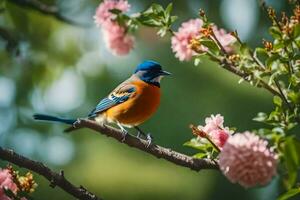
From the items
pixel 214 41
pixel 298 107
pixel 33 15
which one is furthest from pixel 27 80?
pixel 298 107

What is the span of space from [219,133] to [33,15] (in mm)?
3744

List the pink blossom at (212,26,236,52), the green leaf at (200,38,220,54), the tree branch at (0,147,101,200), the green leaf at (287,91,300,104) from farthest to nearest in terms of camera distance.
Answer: the pink blossom at (212,26,236,52), the green leaf at (200,38,220,54), the tree branch at (0,147,101,200), the green leaf at (287,91,300,104)

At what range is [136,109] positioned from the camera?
11.7ft

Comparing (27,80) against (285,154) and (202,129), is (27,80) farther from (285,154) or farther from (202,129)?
(285,154)

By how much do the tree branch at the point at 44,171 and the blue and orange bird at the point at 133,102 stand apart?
135cm

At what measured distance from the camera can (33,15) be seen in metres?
5.59

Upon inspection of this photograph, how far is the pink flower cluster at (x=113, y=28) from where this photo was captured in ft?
9.27

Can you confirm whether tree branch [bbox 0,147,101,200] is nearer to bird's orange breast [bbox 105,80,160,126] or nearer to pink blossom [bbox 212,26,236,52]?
pink blossom [bbox 212,26,236,52]

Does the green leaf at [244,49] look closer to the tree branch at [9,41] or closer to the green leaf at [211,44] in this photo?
the green leaf at [211,44]

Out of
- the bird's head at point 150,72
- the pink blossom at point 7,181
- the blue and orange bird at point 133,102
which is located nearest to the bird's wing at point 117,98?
the blue and orange bird at point 133,102

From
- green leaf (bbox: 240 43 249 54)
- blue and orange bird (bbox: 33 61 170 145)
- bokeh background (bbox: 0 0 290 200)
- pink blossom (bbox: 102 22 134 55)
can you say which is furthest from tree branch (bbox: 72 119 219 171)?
bokeh background (bbox: 0 0 290 200)

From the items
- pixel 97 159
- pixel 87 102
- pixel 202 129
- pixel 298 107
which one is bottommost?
pixel 97 159

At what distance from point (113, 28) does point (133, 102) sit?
800mm

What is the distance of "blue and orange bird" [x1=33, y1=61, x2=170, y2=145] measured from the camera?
3572mm
